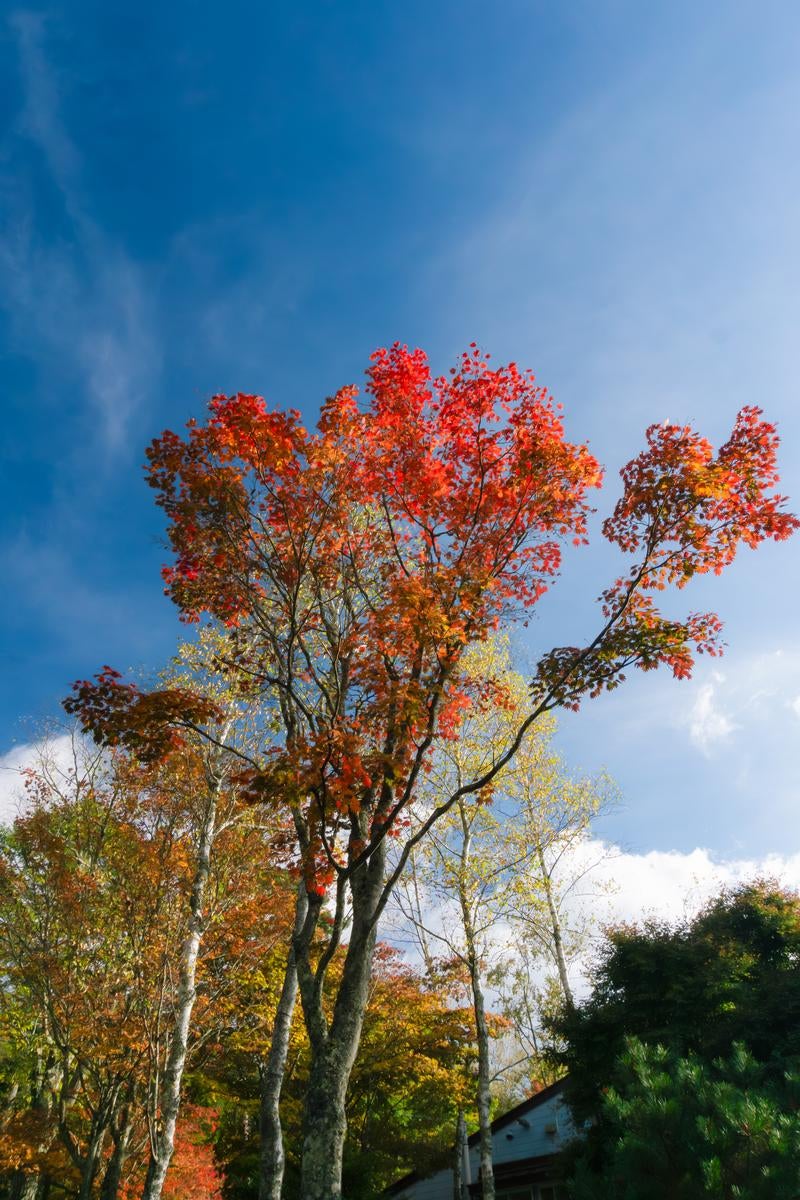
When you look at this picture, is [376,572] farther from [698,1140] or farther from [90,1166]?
[90,1166]

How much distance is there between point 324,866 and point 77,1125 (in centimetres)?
1374

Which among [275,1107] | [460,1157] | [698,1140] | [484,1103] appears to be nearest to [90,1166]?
[275,1107]

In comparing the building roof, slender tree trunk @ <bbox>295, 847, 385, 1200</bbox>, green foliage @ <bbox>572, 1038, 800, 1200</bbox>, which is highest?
slender tree trunk @ <bbox>295, 847, 385, 1200</bbox>

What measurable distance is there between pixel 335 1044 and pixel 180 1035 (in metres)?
6.43

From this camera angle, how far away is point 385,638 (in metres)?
7.06

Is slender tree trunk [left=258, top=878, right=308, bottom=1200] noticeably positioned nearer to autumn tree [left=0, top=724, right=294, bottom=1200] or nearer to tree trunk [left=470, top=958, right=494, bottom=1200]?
autumn tree [left=0, top=724, right=294, bottom=1200]

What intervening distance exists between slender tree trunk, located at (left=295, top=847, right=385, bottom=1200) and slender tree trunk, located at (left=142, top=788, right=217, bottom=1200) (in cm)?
598

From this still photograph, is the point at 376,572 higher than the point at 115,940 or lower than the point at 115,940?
higher

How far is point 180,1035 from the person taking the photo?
10625mm

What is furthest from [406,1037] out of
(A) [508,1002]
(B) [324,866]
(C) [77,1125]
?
(B) [324,866]

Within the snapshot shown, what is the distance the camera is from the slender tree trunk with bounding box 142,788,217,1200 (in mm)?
9812

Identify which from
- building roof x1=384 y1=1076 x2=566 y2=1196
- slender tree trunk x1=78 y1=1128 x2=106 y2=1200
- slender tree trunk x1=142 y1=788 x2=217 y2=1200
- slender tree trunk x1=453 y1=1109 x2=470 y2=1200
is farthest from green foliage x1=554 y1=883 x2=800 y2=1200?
slender tree trunk x1=453 y1=1109 x2=470 y2=1200

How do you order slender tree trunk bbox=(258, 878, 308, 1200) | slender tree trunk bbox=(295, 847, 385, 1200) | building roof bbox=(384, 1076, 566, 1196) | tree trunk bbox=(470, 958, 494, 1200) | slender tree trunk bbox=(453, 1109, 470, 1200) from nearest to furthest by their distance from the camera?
slender tree trunk bbox=(295, 847, 385, 1200)
slender tree trunk bbox=(258, 878, 308, 1200)
tree trunk bbox=(470, 958, 494, 1200)
building roof bbox=(384, 1076, 566, 1196)
slender tree trunk bbox=(453, 1109, 470, 1200)

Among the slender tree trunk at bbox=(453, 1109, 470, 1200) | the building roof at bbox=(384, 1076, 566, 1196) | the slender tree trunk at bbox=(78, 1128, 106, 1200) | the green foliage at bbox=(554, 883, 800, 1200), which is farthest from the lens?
the slender tree trunk at bbox=(453, 1109, 470, 1200)
